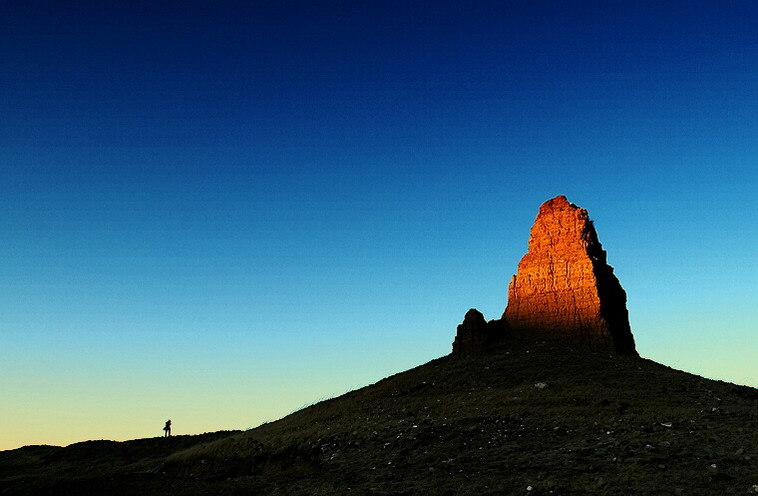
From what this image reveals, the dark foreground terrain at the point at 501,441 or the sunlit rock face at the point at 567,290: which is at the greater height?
the sunlit rock face at the point at 567,290

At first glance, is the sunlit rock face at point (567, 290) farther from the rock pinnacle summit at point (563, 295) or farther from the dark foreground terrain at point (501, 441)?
the dark foreground terrain at point (501, 441)

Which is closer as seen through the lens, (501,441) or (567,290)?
(501,441)

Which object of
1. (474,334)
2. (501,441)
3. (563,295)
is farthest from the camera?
(474,334)

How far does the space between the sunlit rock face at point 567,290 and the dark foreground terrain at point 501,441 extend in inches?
124

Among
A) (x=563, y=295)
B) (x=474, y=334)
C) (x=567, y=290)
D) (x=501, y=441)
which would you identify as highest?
(x=567, y=290)

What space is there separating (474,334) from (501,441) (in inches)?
924

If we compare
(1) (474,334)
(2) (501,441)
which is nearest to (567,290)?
(1) (474,334)

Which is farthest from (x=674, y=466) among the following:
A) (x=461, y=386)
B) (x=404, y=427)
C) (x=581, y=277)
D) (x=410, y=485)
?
(x=581, y=277)

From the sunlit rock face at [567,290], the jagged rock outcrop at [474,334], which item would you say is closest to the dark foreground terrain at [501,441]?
the jagged rock outcrop at [474,334]

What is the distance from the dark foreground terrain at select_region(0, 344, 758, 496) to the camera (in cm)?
1883

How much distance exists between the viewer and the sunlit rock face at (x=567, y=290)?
45.3 meters

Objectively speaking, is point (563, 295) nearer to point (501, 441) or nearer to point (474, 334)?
point (474, 334)

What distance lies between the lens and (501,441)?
24781 millimetres

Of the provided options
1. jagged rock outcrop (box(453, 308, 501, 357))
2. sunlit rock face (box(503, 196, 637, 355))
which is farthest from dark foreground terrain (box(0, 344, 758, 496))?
sunlit rock face (box(503, 196, 637, 355))
